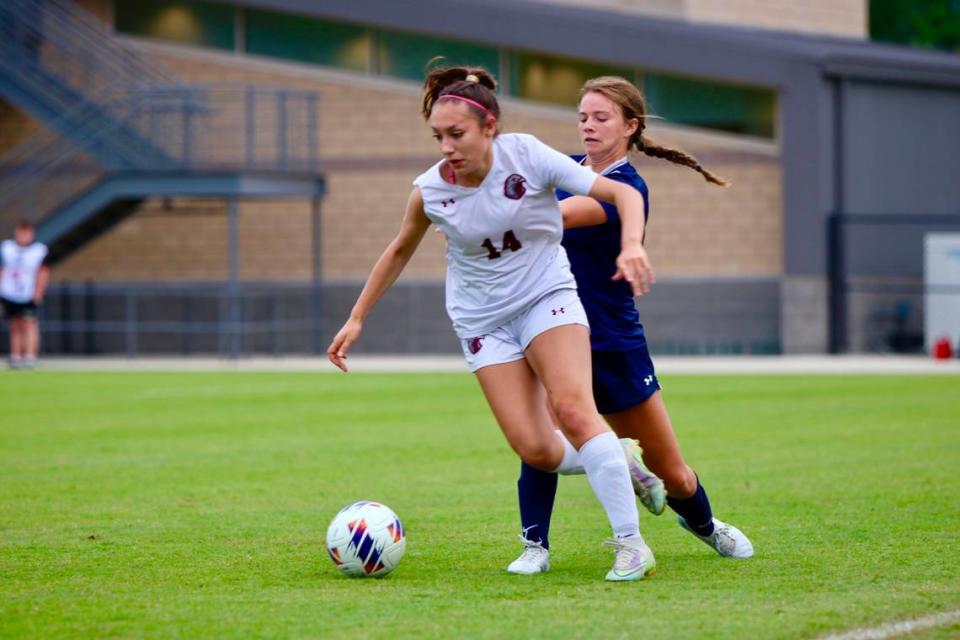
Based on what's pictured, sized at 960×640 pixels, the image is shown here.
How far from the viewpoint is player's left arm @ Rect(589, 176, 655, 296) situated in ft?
18.6

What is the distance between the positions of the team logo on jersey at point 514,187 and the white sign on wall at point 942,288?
74.4ft

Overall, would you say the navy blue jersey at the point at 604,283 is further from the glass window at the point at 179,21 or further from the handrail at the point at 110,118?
the glass window at the point at 179,21

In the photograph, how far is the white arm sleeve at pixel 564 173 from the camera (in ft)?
20.6

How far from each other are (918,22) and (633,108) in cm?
4633

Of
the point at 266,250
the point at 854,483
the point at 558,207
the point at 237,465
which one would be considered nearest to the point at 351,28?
the point at 266,250

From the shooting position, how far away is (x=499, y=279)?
6.52m

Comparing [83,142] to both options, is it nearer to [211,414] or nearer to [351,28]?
[351,28]

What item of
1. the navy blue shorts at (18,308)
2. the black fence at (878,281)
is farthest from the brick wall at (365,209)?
the navy blue shorts at (18,308)

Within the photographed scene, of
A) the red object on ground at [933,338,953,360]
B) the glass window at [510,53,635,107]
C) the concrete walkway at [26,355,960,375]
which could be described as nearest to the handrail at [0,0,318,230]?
the concrete walkway at [26,355,960,375]

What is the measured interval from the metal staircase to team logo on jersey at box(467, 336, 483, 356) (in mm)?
21035

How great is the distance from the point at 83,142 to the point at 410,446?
17.3 metres

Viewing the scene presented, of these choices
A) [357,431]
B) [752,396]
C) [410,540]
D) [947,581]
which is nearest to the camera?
[947,581]

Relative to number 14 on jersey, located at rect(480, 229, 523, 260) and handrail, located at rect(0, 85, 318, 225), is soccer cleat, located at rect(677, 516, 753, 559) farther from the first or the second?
handrail, located at rect(0, 85, 318, 225)

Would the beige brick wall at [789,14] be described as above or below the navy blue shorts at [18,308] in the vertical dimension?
above
